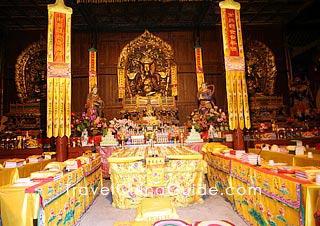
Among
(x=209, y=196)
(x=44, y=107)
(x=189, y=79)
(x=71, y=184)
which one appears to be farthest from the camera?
(x=189, y=79)

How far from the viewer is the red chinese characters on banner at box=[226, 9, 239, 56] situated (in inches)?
218

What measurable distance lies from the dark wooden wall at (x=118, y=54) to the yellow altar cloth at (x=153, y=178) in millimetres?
7569

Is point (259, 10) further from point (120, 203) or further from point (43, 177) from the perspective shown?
point (43, 177)

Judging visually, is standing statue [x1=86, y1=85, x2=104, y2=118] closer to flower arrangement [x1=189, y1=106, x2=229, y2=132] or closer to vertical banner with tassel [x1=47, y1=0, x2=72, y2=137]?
vertical banner with tassel [x1=47, y1=0, x2=72, y2=137]

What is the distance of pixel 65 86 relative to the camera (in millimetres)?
5395

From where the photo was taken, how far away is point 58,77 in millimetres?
5336

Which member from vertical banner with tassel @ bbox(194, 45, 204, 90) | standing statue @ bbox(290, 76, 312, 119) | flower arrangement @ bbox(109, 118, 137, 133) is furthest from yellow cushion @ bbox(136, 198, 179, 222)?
standing statue @ bbox(290, 76, 312, 119)

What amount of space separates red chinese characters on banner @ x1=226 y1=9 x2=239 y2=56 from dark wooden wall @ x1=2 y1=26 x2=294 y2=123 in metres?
6.07

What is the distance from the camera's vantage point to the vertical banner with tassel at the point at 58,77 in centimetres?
528

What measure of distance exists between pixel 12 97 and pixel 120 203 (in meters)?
10.2

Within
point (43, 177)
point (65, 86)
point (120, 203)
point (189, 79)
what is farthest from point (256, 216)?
point (189, 79)

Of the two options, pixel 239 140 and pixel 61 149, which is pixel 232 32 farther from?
pixel 61 149

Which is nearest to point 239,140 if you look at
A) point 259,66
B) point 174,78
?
point 174,78

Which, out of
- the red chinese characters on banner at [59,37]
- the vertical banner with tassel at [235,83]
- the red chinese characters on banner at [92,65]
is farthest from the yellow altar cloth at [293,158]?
the red chinese characters on banner at [92,65]
